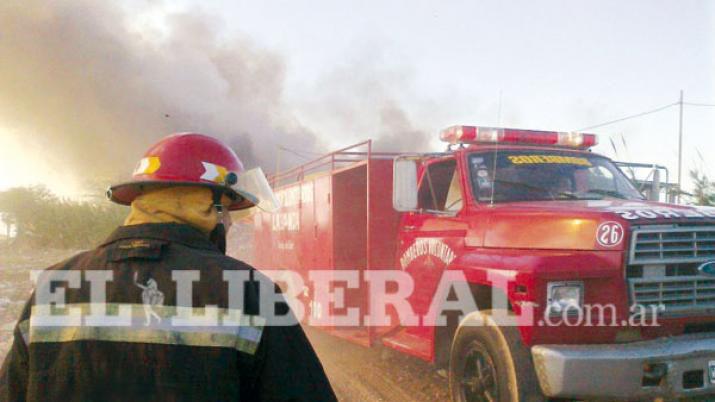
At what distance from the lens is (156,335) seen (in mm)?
1437

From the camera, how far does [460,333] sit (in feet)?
13.8

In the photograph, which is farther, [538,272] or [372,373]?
[372,373]

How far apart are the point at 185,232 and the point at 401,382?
4.60m

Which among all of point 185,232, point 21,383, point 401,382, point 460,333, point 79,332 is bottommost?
point 401,382

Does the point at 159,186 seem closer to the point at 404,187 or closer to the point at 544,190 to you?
the point at 404,187

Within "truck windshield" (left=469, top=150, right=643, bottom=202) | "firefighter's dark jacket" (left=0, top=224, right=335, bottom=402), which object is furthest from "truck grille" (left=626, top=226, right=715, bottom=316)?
"firefighter's dark jacket" (left=0, top=224, right=335, bottom=402)

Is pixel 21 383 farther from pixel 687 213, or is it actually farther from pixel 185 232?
pixel 687 213

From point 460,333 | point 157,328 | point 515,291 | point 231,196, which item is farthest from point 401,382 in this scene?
point 157,328

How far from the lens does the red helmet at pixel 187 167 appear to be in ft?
5.74

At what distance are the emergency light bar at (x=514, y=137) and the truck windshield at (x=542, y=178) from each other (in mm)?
295

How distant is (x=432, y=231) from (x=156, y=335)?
3754mm

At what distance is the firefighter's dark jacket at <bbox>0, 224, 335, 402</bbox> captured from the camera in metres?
1.41

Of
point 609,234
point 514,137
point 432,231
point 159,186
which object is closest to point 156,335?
point 159,186

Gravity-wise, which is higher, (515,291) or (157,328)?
(157,328)
